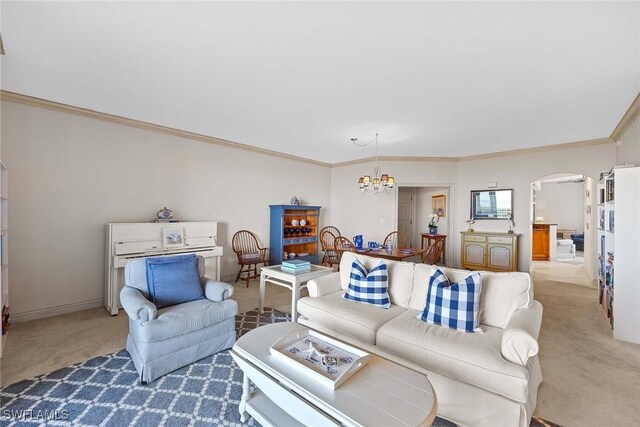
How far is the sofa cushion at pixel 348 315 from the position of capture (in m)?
2.24

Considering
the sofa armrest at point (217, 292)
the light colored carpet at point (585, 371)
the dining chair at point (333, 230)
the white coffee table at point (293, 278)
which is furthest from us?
the dining chair at point (333, 230)

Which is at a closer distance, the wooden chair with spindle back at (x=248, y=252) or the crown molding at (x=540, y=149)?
the crown molding at (x=540, y=149)

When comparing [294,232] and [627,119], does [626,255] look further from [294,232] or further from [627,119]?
[294,232]

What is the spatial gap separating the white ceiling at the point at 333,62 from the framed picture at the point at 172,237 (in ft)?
4.99

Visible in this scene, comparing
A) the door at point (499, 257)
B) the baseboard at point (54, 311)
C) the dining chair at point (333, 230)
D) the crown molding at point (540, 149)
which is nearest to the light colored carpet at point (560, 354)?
the baseboard at point (54, 311)

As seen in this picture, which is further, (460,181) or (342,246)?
(460,181)

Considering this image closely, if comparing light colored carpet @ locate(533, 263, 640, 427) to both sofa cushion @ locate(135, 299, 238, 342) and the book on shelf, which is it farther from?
sofa cushion @ locate(135, 299, 238, 342)

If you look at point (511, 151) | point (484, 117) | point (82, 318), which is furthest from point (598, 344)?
point (82, 318)

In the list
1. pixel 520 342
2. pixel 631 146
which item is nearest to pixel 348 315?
pixel 520 342

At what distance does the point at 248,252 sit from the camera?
5.27m

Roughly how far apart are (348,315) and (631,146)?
4.31 metres

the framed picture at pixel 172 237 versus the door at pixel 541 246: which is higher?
the framed picture at pixel 172 237

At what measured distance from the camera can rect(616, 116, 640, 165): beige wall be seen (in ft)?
11.2

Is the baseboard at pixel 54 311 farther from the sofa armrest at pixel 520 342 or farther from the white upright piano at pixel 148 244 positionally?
the sofa armrest at pixel 520 342
